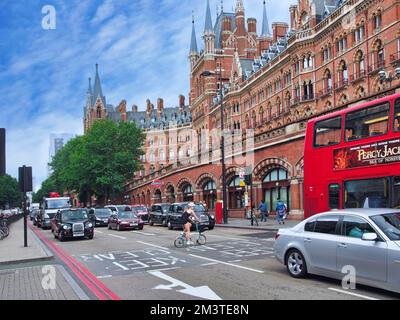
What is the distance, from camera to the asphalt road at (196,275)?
888cm

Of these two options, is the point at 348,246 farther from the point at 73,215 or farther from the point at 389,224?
the point at 73,215

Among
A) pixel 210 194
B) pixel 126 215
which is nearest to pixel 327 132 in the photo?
pixel 126 215

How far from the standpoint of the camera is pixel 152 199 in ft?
233

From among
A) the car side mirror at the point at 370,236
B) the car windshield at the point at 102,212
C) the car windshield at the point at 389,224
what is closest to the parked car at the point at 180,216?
the car windshield at the point at 102,212

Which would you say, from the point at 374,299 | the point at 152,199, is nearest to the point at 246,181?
the point at 374,299

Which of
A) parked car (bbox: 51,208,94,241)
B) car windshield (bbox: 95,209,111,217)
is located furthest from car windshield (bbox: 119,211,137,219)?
car windshield (bbox: 95,209,111,217)

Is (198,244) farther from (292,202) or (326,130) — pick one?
(292,202)

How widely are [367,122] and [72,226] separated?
50.7 ft

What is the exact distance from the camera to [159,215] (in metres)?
35.7

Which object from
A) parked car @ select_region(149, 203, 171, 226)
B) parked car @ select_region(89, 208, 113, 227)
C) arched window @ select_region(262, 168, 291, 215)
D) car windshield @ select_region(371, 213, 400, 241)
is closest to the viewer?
car windshield @ select_region(371, 213, 400, 241)

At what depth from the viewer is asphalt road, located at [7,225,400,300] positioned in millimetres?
8875

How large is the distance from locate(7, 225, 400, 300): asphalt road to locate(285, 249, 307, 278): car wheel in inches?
7.2

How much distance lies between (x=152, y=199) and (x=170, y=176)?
11396 millimetres

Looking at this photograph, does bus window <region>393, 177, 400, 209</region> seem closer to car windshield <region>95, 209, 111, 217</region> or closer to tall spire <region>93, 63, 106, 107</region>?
car windshield <region>95, 209, 111, 217</region>
